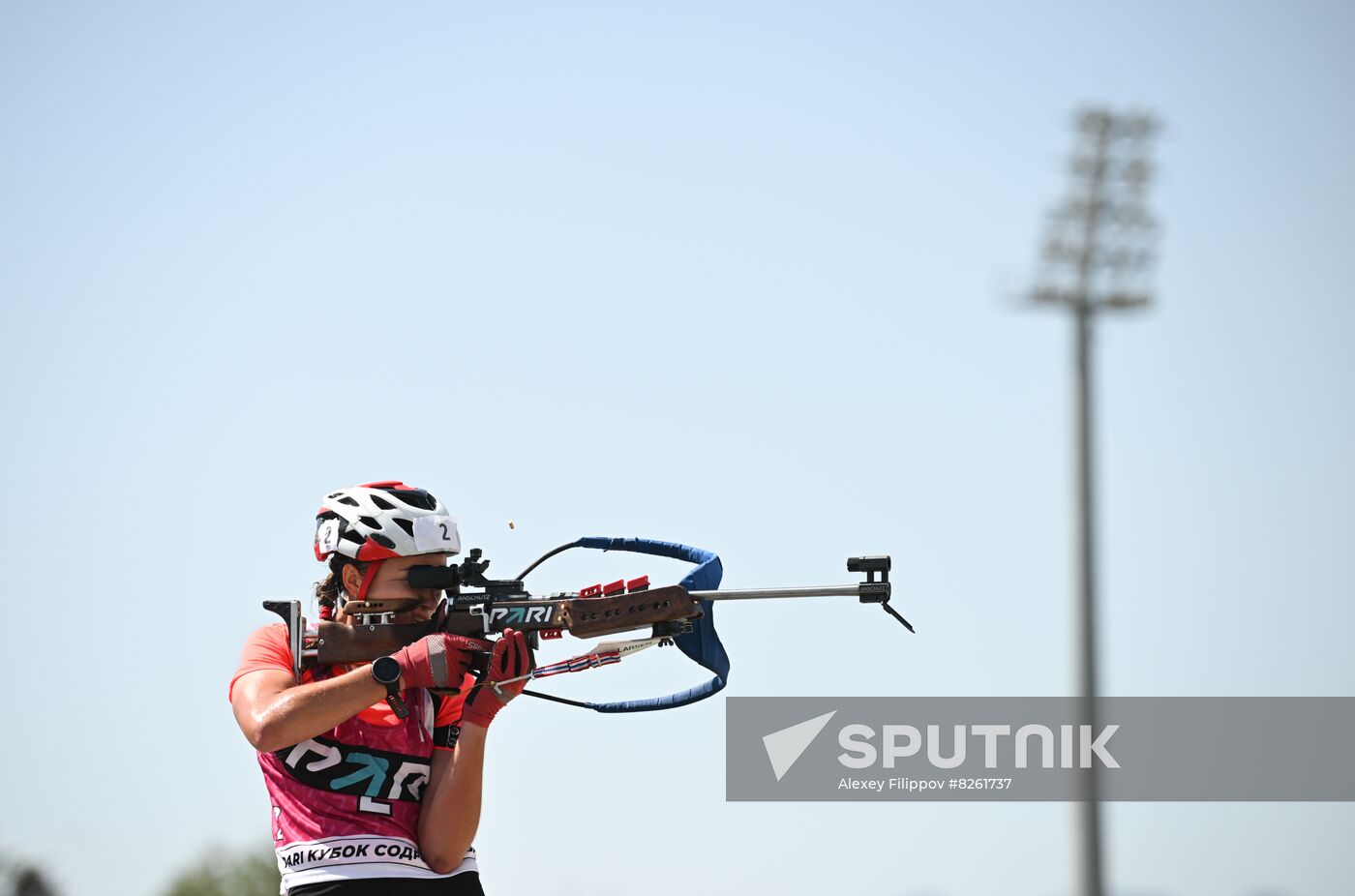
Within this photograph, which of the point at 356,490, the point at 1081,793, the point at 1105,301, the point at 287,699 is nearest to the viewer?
the point at 287,699

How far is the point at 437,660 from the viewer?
608cm

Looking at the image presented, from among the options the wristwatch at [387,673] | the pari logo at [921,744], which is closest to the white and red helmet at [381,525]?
the wristwatch at [387,673]

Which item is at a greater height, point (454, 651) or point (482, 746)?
point (454, 651)

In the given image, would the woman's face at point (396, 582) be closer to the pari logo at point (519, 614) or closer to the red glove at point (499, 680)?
the pari logo at point (519, 614)

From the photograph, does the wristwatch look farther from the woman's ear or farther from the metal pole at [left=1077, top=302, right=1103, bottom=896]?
the metal pole at [left=1077, top=302, right=1103, bottom=896]

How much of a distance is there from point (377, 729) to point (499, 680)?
0.52m

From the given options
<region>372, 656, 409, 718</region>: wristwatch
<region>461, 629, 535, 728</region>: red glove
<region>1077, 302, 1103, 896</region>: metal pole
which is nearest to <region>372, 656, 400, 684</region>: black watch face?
<region>372, 656, 409, 718</region>: wristwatch

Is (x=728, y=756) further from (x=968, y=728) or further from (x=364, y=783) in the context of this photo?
(x=364, y=783)

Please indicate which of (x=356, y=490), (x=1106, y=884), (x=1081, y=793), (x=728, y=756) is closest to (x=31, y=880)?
(x=1106, y=884)

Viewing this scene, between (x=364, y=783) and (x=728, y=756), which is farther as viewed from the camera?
(x=728, y=756)

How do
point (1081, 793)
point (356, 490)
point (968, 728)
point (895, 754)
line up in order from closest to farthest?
1. point (356, 490)
2. point (895, 754)
3. point (968, 728)
4. point (1081, 793)

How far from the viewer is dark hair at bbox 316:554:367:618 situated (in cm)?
654

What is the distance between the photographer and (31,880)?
103 ft

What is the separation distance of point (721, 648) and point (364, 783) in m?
1.58
